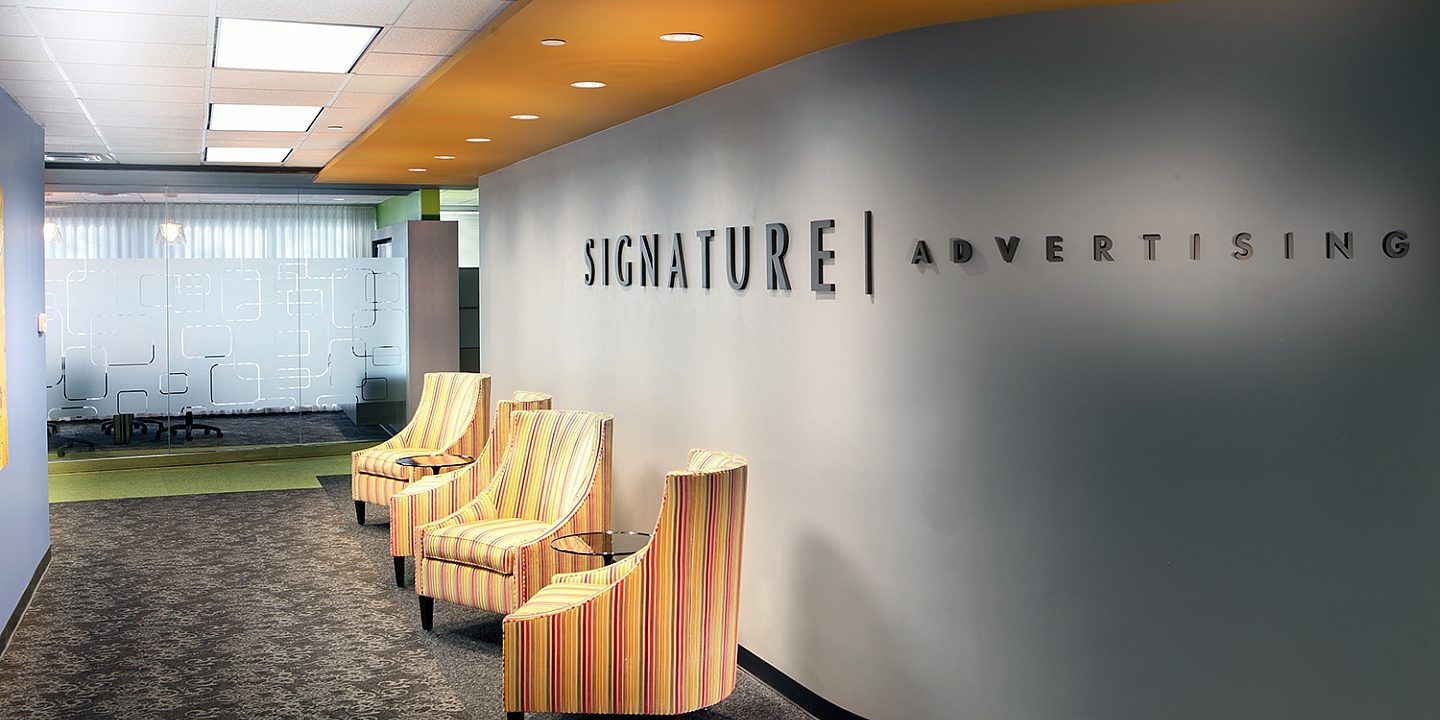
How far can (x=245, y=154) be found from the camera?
1002cm

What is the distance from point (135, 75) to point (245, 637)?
8.97 ft

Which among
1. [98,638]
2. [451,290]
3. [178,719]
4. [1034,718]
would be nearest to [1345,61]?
[1034,718]

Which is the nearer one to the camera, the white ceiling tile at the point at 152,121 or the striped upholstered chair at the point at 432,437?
the white ceiling tile at the point at 152,121

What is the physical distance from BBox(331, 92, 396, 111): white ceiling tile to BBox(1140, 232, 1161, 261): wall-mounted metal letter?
167 inches

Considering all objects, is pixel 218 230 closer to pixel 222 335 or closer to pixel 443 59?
pixel 222 335

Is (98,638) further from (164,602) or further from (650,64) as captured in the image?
(650,64)

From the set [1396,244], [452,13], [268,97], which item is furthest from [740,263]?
[268,97]

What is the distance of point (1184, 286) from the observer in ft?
12.2

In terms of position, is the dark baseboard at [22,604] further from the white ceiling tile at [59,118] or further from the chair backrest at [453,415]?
the white ceiling tile at [59,118]

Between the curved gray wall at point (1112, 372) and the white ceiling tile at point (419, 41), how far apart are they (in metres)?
1.26

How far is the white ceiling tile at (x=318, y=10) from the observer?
14.6ft

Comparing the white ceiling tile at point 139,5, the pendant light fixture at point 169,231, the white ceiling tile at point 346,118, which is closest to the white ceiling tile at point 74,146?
the pendant light fixture at point 169,231

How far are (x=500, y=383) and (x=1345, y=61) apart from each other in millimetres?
7124

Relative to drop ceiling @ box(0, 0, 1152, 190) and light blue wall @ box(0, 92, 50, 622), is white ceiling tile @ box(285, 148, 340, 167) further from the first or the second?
light blue wall @ box(0, 92, 50, 622)
